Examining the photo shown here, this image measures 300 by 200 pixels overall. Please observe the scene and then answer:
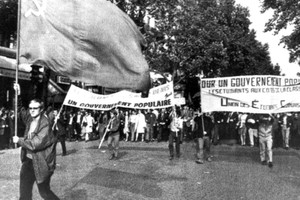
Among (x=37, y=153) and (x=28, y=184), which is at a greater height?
(x=37, y=153)

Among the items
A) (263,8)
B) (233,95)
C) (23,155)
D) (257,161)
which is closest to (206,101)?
(233,95)

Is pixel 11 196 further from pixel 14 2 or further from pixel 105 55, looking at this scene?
pixel 14 2

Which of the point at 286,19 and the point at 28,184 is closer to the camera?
the point at 28,184

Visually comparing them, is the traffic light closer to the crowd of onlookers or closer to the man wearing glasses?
the man wearing glasses

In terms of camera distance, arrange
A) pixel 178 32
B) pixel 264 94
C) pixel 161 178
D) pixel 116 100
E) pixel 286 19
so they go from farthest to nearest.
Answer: pixel 178 32, pixel 286 19, pixel 116 100, pixel 264 94, pixel 161 178

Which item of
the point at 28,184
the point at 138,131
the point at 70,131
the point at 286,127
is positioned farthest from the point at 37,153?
the point at 70,131

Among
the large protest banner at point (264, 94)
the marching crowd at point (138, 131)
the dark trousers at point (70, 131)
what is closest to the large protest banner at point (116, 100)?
the marching crowd at point (138, 131)

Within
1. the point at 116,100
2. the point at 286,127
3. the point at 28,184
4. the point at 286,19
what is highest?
the point at 286,19

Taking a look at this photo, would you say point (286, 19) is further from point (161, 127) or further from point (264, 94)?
point (264, 94)

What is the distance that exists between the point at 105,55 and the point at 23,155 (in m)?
1.75

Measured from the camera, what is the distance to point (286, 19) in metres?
26.5

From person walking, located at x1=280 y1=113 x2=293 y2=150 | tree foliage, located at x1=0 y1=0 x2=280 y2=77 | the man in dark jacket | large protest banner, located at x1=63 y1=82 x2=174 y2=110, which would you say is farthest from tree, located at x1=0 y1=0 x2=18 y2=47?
the man in dark jacket

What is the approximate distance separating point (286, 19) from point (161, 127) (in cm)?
1015

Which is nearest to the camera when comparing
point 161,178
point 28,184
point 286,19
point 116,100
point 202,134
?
point 28,184
